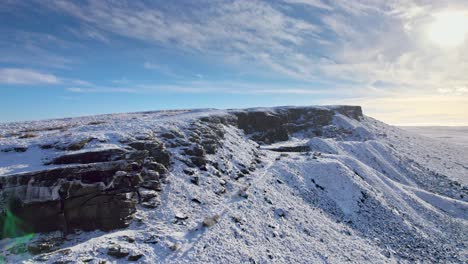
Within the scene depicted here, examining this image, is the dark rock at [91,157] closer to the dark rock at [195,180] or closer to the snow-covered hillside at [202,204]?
the snow-covered hillside at [202,204]

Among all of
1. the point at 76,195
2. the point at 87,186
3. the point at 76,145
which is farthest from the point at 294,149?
the point at 76,195

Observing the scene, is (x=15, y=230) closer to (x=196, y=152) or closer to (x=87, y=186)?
(x=87, y=186)

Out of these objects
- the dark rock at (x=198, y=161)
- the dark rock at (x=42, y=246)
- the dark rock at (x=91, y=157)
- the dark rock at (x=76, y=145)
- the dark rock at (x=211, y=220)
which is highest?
the dark rock at (x=76, y=145)

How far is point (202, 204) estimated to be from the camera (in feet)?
58.4

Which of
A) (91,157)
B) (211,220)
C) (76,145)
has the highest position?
(76,145)

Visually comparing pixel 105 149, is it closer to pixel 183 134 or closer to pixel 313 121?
pixel 183 134

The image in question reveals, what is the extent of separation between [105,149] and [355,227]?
18.8m

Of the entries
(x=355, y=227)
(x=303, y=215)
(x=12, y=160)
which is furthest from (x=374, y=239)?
(x=12, y=160)

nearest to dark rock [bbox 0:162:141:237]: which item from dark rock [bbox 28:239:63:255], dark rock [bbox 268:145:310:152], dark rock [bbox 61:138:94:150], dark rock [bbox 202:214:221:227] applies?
dark rock [bbox 28:239:63:255]

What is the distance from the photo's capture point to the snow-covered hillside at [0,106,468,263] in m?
12.8

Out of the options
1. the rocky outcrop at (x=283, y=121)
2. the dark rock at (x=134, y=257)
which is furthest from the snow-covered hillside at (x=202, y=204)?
the rocky outcrop at (x=283, y=121)

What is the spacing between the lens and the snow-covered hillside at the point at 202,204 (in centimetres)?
1282

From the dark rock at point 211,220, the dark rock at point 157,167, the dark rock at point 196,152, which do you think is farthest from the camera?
the dark rock at point 196,152

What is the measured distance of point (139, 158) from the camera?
17344 millimetres
